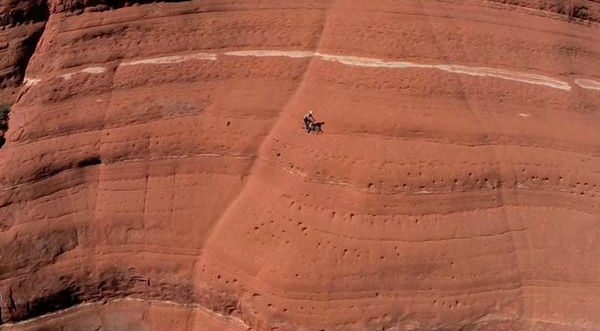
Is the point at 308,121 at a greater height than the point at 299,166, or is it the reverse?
the point at 308,121

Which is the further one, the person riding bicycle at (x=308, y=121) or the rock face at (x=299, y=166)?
the person riding bicycle at (x=308, y=121)

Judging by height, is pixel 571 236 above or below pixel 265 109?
below

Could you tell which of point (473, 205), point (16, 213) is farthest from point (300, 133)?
point (16, 213)

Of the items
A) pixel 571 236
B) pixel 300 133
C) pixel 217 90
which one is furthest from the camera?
pixel 217 90

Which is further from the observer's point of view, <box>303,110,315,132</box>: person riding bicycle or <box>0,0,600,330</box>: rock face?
<box>303,110,315,132</box>: person riding bicycle

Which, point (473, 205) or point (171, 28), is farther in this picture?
point (171, 28)

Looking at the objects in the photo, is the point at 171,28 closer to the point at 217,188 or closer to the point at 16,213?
the point at 217,188

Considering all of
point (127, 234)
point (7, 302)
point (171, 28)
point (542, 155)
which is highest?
point (171, 28)

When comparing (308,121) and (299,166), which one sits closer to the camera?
(299,166)
